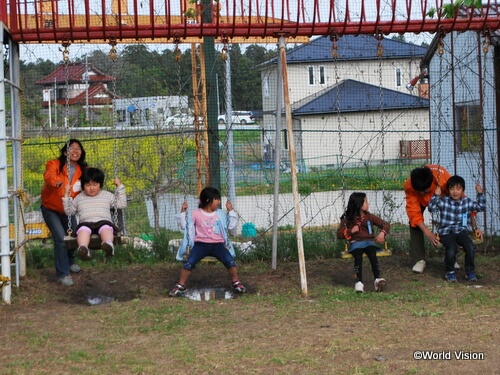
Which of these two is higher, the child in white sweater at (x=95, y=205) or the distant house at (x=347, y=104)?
the distant house at (x=347, y=104)

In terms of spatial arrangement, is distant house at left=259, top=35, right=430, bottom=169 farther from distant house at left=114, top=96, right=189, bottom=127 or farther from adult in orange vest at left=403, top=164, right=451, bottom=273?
adult in orange vest at left=403, top=164, right=451, bottom=273

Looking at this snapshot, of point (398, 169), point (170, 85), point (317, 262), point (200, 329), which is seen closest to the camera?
point (200, 329)

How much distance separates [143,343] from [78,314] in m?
1.58

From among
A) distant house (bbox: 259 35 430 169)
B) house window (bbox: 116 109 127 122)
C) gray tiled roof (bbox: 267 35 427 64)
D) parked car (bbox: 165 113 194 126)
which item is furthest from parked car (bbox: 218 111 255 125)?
gray tiled roof (bbox: 267 35 427 64)

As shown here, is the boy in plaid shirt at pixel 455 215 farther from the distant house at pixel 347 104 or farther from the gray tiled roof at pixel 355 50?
→ the gray tiled roof at pixel 355 50

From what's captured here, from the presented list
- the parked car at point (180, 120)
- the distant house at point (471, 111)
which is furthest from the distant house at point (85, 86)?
the distant house at point (471, 111)

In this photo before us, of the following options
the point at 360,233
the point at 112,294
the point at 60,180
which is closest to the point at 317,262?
the point at 360,233

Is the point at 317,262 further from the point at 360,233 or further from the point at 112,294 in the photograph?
the point at 112,294

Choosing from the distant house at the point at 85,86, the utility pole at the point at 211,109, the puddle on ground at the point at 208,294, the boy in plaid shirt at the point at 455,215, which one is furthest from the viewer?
the distant house at the point at 85,86

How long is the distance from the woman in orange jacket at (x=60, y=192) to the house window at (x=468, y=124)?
6.05m

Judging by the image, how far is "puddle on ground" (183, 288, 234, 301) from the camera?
9125 mm

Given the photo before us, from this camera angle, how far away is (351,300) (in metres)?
8.43

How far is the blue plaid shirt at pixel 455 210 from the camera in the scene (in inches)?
367
